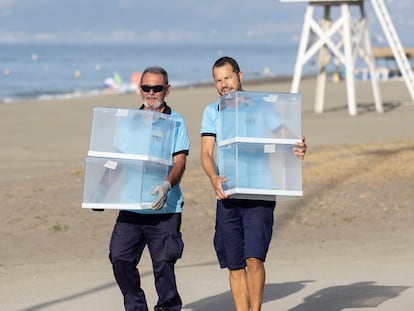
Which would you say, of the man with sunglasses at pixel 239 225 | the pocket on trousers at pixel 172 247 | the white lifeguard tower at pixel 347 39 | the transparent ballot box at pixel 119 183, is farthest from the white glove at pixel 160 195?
the white lifeguard tower at pixel 347 39

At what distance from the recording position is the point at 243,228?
6953 millimetres

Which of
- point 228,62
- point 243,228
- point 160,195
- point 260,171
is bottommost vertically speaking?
point 243,228

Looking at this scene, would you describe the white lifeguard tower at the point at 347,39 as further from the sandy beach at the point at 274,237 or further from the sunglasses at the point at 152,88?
the sunglasses at the point at 152,88

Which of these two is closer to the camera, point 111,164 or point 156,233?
point 111,164

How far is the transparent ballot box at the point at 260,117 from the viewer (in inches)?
265

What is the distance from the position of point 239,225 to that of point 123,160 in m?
0.80

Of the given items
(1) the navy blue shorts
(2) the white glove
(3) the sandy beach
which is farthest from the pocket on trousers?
(3) the sandy beach

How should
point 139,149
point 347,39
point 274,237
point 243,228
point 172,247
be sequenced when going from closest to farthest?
point 139,149
point 243,228
point 172,247
point 274,237
point 347,39

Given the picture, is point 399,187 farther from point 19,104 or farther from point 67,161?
point 19,104

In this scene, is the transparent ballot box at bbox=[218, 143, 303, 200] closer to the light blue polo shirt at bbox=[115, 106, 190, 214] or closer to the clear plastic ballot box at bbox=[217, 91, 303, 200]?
the clear plastic ballot box at bbox=[217, 91, 303, 200]

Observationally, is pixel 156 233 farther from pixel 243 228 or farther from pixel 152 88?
pixel 152 88

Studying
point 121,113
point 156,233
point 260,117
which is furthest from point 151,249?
point 260,117

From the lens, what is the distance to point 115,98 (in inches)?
1603

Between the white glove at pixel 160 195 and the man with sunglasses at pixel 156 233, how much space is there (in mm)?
246
